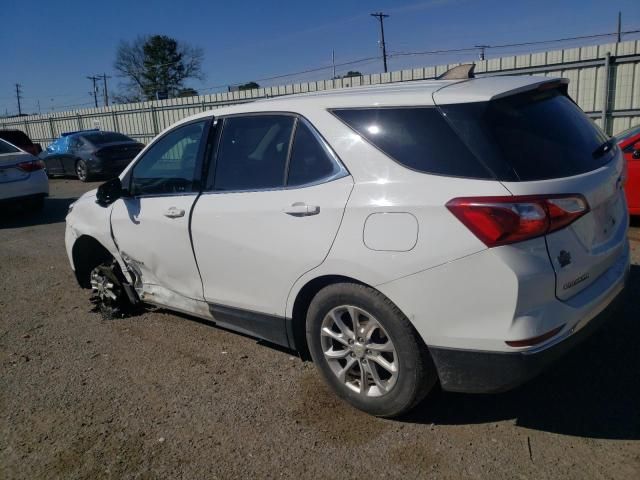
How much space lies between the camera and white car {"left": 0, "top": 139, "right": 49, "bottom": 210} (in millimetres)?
10023

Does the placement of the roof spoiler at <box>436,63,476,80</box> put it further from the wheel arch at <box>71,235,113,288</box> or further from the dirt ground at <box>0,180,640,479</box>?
the wheel arch at <box>71,235,113,288</box>

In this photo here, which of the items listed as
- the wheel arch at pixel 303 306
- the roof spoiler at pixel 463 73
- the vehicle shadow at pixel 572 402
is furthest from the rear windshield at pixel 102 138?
the vehicle shadow at pixel 572 402

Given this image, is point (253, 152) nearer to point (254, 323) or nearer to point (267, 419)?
point (254, 323)

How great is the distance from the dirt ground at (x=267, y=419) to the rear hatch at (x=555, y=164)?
80cm

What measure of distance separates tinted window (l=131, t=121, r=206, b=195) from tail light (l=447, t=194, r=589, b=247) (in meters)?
2.15

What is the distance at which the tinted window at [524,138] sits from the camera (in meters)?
2.52

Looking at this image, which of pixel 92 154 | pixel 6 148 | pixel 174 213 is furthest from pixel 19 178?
pixel 174 213

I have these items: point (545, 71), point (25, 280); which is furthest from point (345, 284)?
point (545, 71)

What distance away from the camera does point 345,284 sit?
9.52ft

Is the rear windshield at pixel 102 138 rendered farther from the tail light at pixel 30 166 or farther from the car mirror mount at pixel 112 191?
the car mirror mount at pixel 112 191

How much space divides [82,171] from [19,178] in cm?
621

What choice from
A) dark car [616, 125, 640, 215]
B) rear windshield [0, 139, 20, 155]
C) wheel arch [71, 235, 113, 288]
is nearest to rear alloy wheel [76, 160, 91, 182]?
rear windshield [0, 139, 20, 155]

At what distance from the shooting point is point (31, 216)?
11234 mm

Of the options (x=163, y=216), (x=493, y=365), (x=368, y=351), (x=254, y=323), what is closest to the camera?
(x=493, y=365)
